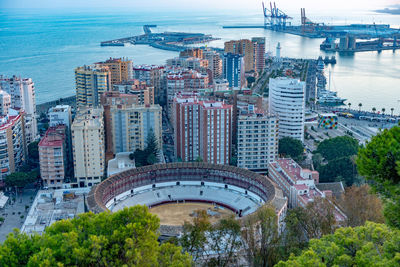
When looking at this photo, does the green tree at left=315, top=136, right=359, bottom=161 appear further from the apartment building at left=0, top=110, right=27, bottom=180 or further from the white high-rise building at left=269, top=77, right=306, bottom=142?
the apartment building at left=0, top=110, right=27, bottom=180

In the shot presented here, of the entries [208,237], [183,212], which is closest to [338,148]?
[183,212]

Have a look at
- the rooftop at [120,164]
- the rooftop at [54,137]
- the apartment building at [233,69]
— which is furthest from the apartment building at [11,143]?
the apartment building at [233,69]

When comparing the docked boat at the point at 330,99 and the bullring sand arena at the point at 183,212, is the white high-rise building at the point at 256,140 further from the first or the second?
the docked boat at the point at 330,99

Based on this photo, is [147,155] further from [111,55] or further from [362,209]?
[111,55]

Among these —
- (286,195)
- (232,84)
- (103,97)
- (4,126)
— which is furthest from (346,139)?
(232,84)

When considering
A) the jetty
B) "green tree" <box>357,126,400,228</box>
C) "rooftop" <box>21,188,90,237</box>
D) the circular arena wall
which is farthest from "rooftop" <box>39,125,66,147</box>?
the jetty

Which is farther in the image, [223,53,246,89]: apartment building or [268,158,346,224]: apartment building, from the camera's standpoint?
[223,53,246,89]: apartment building

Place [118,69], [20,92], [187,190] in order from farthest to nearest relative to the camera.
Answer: [118,69]
[20,92]
[187,190]
